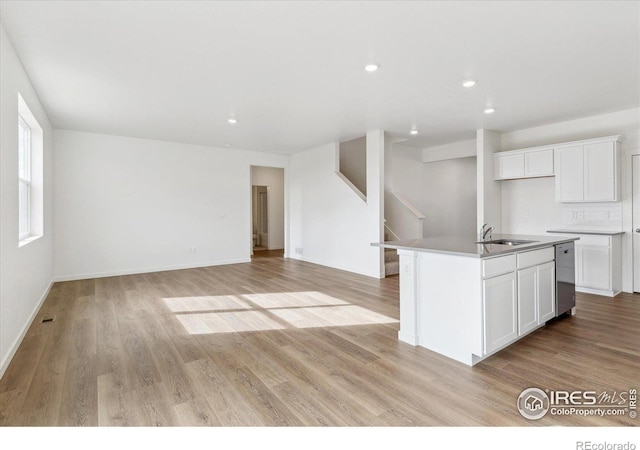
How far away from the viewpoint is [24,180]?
4191 millimetres

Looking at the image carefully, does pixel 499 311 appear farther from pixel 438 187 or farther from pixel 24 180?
pixel 438 187

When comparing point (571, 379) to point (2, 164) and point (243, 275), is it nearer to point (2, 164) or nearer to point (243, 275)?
point (2, 164)

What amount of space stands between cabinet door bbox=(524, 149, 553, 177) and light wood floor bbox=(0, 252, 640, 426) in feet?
6.72

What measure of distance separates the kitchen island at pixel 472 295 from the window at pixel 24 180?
4546 millimetres

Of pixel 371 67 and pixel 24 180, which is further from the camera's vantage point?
pixel 24 180

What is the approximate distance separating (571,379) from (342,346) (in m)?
1.70

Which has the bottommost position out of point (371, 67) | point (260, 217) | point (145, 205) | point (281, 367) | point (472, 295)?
point (281, 367)

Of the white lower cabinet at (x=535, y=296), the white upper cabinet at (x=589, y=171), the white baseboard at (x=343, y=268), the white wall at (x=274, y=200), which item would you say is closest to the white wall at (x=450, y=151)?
the white upper cabinet at (x=589, y=171)

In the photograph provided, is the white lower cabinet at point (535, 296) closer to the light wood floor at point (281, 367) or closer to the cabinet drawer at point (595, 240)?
the light wood floor at point (281, 367)

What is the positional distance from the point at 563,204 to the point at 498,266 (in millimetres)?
3733

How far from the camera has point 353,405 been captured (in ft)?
6.72

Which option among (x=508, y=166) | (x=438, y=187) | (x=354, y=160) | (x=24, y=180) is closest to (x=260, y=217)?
(x=354, y=160)
